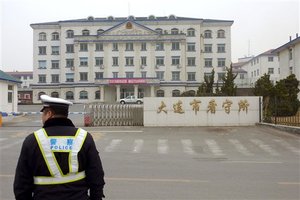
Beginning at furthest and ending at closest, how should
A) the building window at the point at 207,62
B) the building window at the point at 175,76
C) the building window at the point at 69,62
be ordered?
the building window at the point at 207,62, the building window at the point at 69,62, the building window at the point at 175,76

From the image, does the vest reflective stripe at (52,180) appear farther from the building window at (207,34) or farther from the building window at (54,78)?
the building window at (207,34)

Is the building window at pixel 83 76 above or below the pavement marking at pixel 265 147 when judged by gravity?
above

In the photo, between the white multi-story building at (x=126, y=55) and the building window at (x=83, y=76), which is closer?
the white multi-story building at (x=126, y=55)

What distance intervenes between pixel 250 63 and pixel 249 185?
8686 centimetres

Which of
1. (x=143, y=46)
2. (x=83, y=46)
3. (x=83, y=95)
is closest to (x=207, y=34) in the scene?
(x=143, y=46)

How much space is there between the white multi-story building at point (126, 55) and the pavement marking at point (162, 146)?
47351mm

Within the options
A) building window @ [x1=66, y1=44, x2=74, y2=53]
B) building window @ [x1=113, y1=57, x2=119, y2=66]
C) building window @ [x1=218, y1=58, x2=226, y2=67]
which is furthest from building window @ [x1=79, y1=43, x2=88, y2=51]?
building window @ [x1=218, y1=58, x2=226, y2=67]

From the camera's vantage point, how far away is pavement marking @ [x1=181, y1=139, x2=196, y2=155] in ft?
38.5

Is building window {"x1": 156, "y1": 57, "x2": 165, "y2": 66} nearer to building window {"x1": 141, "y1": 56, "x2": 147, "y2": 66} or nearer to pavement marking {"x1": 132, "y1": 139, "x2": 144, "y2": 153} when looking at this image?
building window {"x1": 141, "y1": 56, "x2": 147, "y2": 66}

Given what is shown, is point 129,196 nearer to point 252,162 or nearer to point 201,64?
point 252,162

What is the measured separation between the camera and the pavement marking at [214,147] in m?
11.5

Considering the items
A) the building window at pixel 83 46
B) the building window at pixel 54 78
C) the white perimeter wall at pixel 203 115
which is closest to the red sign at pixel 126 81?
the building window at pixel 83 46

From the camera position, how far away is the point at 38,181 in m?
2.98

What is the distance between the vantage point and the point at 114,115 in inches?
886
